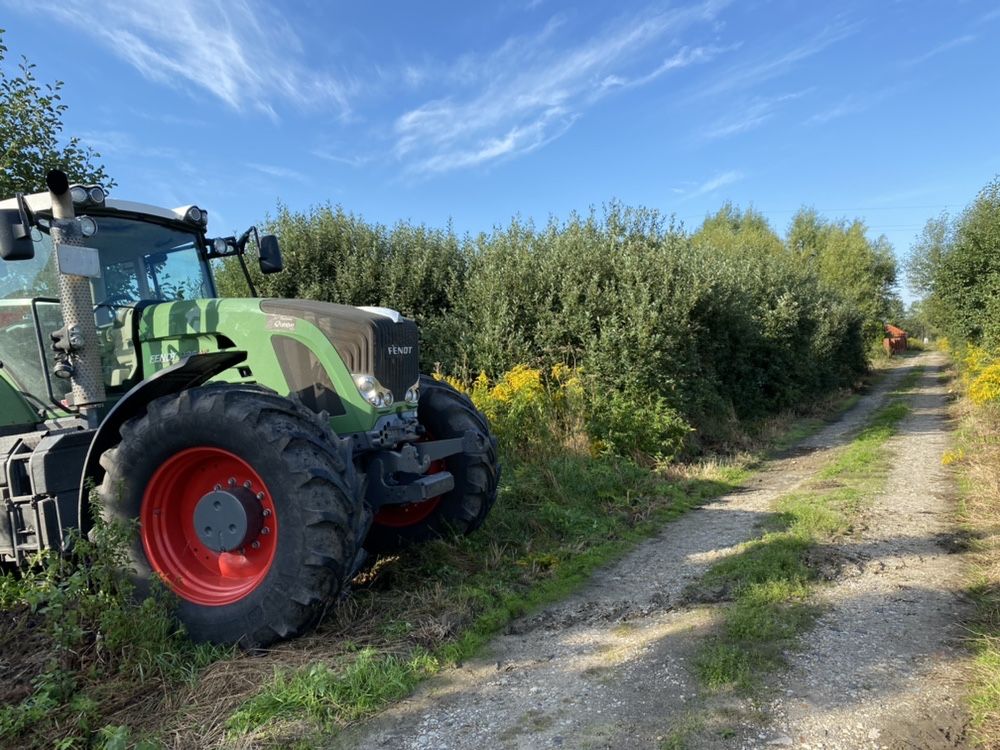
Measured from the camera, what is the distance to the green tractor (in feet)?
11.4

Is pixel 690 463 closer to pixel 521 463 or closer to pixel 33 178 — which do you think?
pixel 521 463

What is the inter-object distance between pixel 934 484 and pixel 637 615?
5.62 meters

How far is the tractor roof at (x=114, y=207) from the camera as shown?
4449mm

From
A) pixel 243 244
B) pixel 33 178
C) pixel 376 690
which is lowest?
pixel 376 690

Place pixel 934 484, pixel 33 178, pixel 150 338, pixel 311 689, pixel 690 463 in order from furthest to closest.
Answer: pixel 690 463, pixel 33 178, pixel 934 484, pixel 150 338, pixel 311 689

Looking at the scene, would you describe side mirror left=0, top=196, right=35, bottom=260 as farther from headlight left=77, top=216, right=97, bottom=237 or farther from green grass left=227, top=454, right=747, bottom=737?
green grass left=227, top=454, right=747, bottom=737

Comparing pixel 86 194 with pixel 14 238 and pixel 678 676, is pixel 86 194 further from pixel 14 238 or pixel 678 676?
pixel 678 676

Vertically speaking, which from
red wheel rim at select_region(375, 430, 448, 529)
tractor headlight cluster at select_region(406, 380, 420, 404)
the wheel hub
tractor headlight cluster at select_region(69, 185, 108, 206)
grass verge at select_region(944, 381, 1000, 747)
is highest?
tractor headlight cluster at select_region(69, 185, 108, 206)

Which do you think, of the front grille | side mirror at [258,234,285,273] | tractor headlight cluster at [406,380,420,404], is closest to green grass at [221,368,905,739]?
tractor headlight cluster at [406,380,420,404]

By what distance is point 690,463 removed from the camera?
1007 centimetres

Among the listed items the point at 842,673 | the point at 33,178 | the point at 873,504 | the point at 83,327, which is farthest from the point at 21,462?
the point at 873,504

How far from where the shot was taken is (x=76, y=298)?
3.94m

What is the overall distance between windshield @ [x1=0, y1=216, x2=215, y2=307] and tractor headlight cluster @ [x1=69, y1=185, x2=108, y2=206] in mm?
464

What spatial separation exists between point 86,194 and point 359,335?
1886mm
